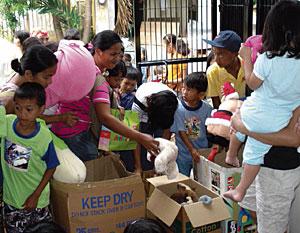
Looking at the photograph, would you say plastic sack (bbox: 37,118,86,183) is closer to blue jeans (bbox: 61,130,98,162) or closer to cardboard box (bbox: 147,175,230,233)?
blue jeans (bbox: 61,130,98,162)

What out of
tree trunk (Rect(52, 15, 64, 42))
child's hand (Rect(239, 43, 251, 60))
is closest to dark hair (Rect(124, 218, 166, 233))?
child's hand (Rect(239, 43, 251, 60))

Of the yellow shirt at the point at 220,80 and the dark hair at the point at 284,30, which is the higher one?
the dark hair at the point at 284,30

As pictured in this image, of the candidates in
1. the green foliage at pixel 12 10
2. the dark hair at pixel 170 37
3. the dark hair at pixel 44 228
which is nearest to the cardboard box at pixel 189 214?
the dark hair at pixel 44 228

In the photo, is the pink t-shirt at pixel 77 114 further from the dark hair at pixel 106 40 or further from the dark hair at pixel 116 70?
the dark hair at pixel 116 70

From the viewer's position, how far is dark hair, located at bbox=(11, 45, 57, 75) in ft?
6.57

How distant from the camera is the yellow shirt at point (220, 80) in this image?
271 centimetres

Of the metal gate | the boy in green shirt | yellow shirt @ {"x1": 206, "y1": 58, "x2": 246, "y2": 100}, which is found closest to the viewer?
the boy in green shirt

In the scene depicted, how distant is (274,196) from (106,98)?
3.45 ft

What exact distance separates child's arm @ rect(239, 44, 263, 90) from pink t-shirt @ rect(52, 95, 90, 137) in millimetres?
961

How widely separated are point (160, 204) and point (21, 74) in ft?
3.33

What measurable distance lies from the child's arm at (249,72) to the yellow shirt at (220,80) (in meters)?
0.85

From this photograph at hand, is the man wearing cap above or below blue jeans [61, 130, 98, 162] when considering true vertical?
above

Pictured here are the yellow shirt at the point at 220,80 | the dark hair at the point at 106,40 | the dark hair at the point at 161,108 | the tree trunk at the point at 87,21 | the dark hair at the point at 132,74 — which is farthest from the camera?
the tree trunk at the point at 87,21

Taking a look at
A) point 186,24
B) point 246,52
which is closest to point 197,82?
point 246,52
